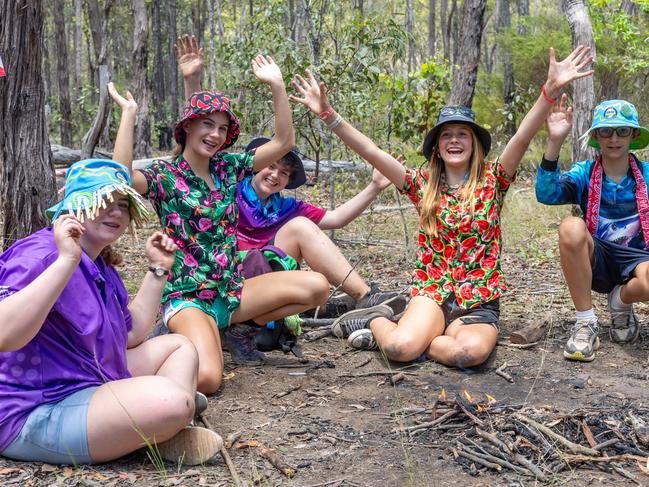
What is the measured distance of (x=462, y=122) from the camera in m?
4.36

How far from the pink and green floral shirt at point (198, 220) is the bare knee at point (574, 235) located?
1992 mm

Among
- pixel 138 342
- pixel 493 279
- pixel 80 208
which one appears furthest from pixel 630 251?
pixel 80 208

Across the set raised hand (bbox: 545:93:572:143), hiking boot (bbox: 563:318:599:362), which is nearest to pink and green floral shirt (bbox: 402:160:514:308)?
raised hand (bbox: 545:93:572:143)

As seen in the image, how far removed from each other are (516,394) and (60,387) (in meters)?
2.33

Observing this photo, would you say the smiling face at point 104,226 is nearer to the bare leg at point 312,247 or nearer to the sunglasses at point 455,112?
the bare leg at point 312,247

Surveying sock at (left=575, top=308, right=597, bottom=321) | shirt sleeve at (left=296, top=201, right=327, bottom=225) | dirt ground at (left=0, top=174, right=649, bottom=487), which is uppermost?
shirt sleeve at (left=296, top=201, right=327, bottom=225)

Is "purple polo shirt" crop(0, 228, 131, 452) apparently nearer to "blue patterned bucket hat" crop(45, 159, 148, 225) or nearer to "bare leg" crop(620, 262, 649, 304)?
"blue patterned bucket hat" crop(45, 159, 148, 225)

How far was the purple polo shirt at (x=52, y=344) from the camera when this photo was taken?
255 cm

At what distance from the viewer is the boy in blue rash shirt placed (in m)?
4.45

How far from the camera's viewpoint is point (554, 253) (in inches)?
283

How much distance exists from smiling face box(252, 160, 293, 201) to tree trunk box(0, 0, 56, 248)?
4.58ft

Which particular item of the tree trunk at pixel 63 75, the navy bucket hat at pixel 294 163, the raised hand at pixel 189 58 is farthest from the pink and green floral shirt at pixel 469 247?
the tree trunk at pixel 63 75

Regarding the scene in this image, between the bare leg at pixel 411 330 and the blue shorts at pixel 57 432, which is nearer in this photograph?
the blue shorts at pixel 57 432

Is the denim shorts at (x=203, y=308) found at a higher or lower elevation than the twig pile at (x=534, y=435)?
higher
